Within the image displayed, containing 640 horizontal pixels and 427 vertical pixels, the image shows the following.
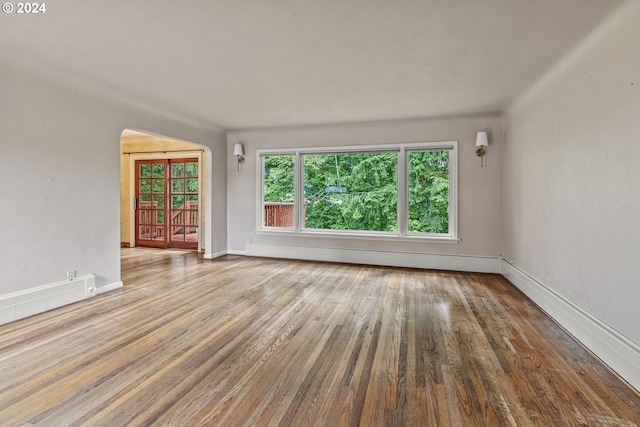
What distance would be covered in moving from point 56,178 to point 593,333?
518 cm

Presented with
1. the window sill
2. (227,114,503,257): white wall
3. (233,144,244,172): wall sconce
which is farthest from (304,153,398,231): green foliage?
(233,144,244,172): wall sconce

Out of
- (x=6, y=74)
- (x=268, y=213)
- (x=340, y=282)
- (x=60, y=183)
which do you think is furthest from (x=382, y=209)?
(x=6, y=74)

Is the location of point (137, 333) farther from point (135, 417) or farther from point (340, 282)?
point (340, 282)

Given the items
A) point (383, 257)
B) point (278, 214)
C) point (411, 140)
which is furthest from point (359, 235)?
point (411, 140)

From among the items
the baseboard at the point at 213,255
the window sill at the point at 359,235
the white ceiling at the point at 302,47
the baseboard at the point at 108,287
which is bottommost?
the baseboard at the point at 108,287

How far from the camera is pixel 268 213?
610cm

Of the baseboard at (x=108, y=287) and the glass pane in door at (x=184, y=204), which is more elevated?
the glass pane in door at (x=184, y=204)

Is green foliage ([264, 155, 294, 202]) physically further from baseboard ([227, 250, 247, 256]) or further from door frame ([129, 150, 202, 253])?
door frame ([129, 150, 202, 253])

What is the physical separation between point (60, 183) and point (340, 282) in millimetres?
3512

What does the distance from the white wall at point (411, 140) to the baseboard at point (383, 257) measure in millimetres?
81

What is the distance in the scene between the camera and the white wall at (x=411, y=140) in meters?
4.79

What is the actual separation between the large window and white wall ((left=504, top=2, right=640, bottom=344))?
1.52 metres

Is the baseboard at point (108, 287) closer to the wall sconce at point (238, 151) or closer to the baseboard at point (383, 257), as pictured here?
the baseboard at point (383, 257)

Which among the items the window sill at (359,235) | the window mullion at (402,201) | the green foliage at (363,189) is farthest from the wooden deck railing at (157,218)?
the window mullion at (402,201)
